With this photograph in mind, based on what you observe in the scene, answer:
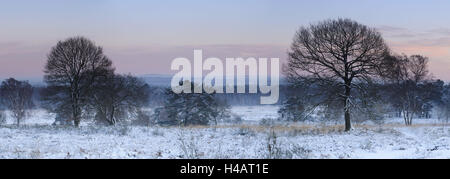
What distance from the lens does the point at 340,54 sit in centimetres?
3036

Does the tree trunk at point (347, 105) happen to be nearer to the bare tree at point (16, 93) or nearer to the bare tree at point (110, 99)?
the bare tree at point (110, 99)

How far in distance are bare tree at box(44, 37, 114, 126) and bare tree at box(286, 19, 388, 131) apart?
1976 cm

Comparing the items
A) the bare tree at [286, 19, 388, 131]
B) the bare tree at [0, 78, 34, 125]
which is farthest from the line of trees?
the bare tree at [0, 78, 34, 125]

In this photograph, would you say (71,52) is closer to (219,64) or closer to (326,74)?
(219,64)

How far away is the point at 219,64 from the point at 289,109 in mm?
37791

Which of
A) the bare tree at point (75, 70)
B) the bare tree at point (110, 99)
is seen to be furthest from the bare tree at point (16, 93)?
the bare tree at point (75, 70)

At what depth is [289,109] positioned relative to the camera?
A: 6700 cm

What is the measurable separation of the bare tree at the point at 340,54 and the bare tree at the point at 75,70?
64.8ft

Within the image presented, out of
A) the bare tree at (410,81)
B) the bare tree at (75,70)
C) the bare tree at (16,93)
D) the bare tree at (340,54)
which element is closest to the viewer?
the bare tree at (340,54)

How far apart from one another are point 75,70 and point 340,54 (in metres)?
24.6

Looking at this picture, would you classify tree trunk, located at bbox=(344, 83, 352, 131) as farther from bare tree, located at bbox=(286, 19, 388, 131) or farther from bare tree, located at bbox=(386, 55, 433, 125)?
bare tree, located at bbox=(386, 55, 433, 125)

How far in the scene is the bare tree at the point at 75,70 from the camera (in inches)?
1538
